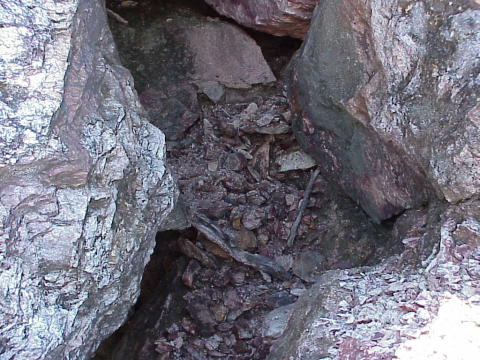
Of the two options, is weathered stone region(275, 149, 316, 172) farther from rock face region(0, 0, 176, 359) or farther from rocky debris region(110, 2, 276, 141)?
rock face region(0, 0, 176, 359)

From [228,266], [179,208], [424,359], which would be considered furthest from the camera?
[228,266]

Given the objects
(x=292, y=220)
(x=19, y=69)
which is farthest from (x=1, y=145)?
(x=292, y=220)

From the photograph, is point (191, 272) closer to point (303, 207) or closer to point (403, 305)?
point (303, 207)

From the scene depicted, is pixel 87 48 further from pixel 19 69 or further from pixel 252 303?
pixel 252 303


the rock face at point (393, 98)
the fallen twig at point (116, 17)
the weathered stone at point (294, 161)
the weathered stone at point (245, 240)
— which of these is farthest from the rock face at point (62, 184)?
the fallen twig at point (116, 17)

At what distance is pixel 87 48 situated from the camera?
148 centimetres

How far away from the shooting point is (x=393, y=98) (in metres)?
1.59

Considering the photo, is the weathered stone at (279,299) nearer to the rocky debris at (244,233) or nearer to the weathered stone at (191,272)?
the rocky debris at (244,233)

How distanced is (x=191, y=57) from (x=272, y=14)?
0.56 m

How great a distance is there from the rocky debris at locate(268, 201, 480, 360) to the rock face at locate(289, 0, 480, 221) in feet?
0.52

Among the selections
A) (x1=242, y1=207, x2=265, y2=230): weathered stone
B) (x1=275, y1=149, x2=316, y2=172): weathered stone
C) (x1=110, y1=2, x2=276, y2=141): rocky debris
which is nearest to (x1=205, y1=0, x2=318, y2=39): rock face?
(x1=110, y1=2, x2=276, y2=141): rocky debris

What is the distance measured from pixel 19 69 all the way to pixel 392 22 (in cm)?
109

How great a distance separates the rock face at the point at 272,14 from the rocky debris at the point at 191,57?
0.12 m

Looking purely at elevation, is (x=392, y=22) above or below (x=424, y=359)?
above
